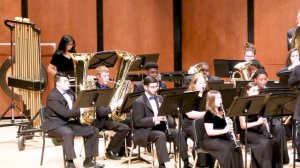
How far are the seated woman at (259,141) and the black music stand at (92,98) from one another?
1795 millimetres

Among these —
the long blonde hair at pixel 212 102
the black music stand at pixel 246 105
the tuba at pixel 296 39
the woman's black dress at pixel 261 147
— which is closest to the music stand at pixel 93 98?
the long blonde hair at pixel 212 102

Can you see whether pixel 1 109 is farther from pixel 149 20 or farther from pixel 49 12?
pixel 149 20

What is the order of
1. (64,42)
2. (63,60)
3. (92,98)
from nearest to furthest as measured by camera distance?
(92,98) < (64,42) < (63,60)

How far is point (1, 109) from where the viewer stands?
1214 centimetres

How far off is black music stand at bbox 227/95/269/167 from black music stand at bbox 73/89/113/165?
172 cm

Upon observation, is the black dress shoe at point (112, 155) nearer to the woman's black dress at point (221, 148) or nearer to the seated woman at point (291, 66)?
the woman's black dress at point (221, 148)

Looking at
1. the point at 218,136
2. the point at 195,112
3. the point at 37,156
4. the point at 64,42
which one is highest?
the point at 64,42

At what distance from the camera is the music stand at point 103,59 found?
934 cm

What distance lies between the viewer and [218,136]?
741cm

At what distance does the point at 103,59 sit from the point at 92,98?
1.88 m

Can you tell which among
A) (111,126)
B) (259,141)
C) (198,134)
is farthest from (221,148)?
(111,126)

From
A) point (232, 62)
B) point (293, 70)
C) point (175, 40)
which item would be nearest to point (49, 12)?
point (175, 40)

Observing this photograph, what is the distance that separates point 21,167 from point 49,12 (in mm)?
4969

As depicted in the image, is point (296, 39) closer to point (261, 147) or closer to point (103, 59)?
point (261, 147)
